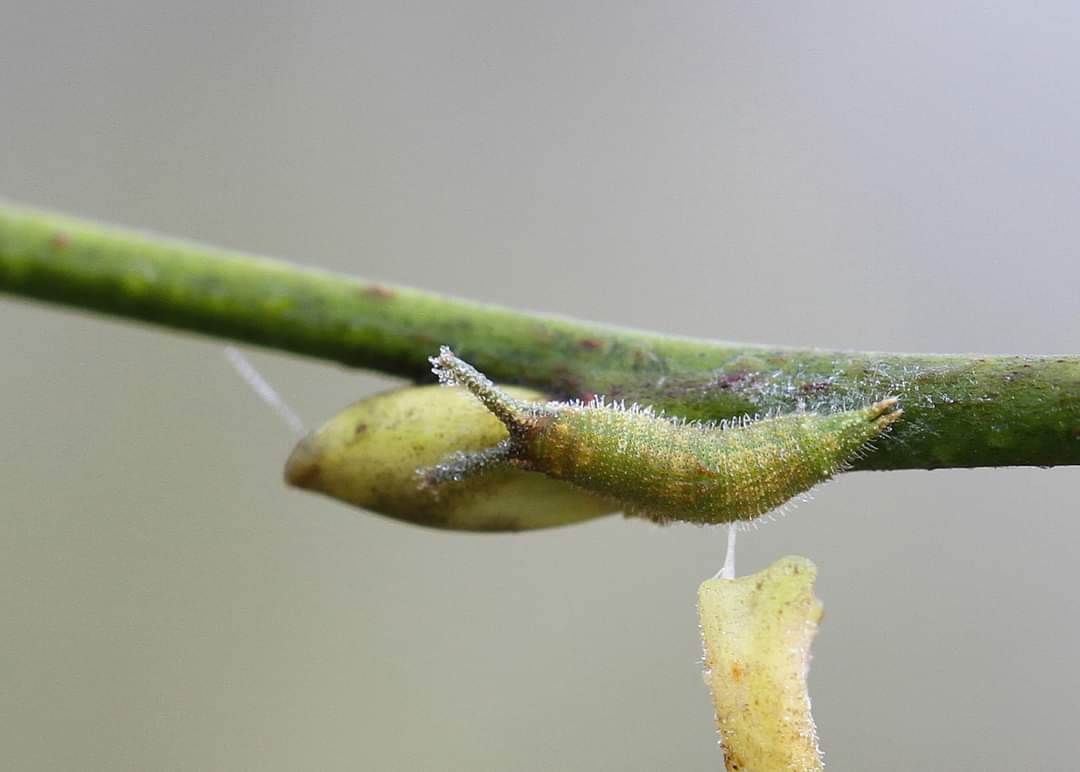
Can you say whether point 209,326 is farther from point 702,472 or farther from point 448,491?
point 702,472

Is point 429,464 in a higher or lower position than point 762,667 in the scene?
higher

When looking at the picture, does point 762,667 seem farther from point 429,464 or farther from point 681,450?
point 429,464

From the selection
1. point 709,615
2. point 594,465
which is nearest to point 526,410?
point 594,465

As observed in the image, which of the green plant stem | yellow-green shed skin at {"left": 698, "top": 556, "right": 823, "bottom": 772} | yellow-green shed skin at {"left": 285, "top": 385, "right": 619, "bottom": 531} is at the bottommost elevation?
yellow-green shed skin at {"left": 698, "top": 556, "right": 823, "bottom": 772}

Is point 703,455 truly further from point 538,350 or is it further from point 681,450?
point 538,350

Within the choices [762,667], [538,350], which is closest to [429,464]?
[538,350]
